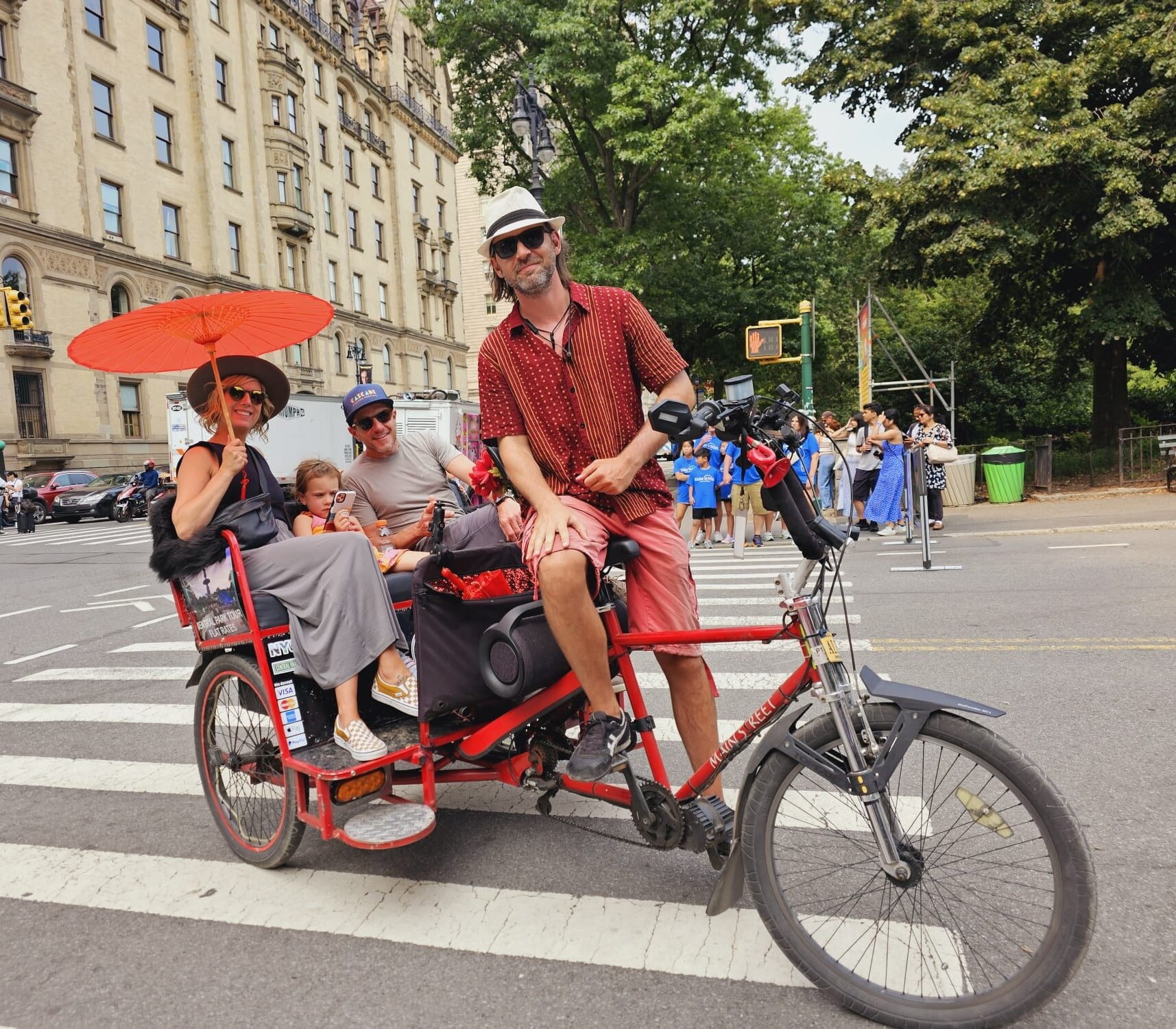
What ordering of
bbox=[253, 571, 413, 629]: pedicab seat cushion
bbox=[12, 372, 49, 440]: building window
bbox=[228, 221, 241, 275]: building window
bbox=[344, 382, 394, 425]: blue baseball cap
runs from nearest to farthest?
bbox=[253, 571, 413, 629]: pedicab seat cushion < bbox=[344, 382, 394, 425]: blue baseball cap < bbox=[12, 372, 49, 440]: building window < bbox=[228, 221, 241, 275]: building window

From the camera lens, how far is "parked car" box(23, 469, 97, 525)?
26.7 meters

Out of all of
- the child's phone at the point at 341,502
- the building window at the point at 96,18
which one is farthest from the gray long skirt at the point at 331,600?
the building window at the point at 96,18

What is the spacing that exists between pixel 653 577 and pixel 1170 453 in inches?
727

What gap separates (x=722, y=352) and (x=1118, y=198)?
1455 centimetres

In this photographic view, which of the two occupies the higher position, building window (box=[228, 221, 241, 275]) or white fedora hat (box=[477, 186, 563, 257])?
building window (box=[228, 221, 241, 275])

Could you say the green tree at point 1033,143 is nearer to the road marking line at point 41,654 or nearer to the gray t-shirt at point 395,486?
the gray t-shirt at point 395,486

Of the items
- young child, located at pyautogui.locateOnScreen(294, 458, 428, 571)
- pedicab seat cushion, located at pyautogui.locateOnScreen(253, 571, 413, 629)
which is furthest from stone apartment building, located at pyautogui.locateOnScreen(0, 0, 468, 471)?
pedicab seat cushion, located at pyautogui.locateOnScreen(253, 571, 413, 629)

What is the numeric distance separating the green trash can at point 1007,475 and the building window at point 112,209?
2917cm

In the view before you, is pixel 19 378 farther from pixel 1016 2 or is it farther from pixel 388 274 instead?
pixel 1016 2

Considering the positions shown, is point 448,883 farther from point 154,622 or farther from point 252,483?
point 154,622

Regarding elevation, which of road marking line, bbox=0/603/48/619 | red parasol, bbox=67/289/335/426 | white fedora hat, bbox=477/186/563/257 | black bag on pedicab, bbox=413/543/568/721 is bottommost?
road marking line, bbox=0/603/48/619

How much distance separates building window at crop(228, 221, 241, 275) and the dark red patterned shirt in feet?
123

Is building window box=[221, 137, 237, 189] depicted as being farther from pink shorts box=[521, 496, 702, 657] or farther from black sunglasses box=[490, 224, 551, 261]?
pink shorts box=[521, 496, 702, 657]

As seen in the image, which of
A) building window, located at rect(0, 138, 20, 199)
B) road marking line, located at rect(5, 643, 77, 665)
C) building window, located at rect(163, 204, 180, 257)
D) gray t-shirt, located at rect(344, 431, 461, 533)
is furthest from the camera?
building window, located at rect(163, 204, 180, 257)
